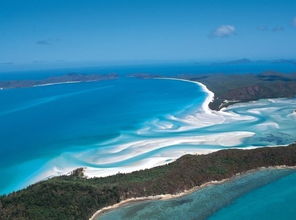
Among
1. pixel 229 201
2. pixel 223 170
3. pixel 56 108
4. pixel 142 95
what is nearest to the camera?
pixel 229 201

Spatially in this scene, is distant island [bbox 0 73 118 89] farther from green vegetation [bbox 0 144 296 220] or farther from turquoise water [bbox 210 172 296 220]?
turquoise water [bbox 210 172 296 220]

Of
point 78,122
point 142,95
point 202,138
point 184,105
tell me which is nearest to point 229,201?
Result: point 202,138

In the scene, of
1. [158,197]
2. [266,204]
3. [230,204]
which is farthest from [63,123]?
[266,204]

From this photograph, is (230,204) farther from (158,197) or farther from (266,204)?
(158,197)

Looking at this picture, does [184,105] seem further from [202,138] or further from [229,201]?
[229,201]

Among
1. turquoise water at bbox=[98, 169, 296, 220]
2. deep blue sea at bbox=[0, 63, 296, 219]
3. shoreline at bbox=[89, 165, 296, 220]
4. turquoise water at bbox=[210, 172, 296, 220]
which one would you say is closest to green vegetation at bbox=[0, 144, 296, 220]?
shoreline at bbox=[89, 165, 296, 220]

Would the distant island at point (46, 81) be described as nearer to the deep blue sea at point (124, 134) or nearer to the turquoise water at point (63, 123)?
the turquoise water at point (63, 123)
